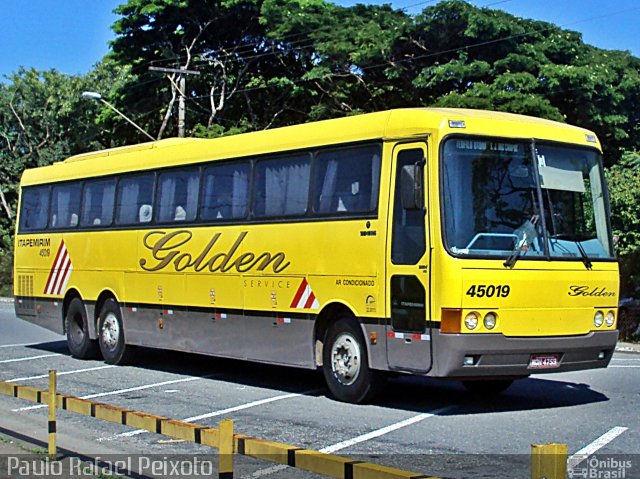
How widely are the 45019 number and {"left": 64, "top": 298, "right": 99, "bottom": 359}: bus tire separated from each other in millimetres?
9142

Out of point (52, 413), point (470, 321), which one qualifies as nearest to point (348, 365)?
point (470, 321)

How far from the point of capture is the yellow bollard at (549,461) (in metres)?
4.34

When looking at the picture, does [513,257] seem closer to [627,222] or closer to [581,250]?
[581,250]

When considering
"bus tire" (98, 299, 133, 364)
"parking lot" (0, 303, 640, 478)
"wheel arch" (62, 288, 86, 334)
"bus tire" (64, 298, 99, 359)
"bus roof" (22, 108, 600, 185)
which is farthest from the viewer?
"wheel arch" (62, 288, 86, 334)

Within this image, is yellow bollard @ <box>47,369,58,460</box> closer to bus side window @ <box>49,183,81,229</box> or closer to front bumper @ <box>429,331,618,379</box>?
front bumper @ <box>429,331,618,379</box>

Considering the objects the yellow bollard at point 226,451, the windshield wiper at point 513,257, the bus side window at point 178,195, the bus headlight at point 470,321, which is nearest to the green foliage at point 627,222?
the bus side window at point 178,195

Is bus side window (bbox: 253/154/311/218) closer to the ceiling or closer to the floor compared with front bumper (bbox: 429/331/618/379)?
closer to the ceiling

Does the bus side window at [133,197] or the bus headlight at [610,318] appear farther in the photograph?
the bus side window at [133,197]

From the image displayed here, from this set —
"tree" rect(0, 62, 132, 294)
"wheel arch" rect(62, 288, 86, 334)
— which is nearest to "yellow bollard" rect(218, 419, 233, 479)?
"wheel arch" rect(62, 288, 86, 334)

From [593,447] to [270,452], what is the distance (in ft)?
14.5

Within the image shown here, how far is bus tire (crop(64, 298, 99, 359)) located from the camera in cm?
1873

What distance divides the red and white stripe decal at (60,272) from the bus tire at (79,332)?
480 millimetres

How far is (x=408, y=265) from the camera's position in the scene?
11844 mm

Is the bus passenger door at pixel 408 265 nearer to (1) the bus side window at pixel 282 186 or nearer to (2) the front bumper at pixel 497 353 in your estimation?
(2) the front bumper at pixel 497 353
